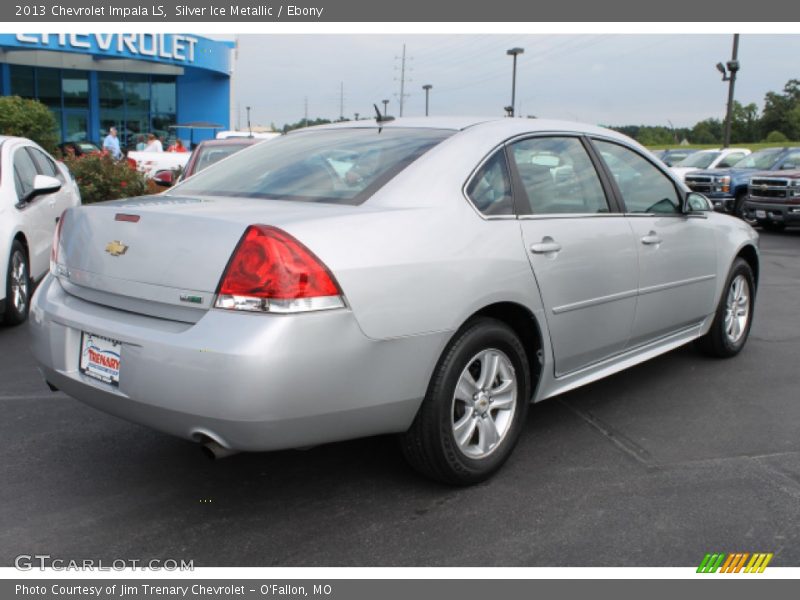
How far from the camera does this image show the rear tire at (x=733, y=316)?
224 inches

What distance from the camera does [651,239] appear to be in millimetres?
4637

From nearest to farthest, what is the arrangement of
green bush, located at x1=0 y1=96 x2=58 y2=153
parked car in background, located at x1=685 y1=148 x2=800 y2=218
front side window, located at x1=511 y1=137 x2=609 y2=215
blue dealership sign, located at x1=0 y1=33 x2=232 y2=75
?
front side window, located at x1=511 y1=137 x2=609 y2=215, green bush, located at x1=0 y1=96 x2=58 y2=153, parked car in background, located at x1=685 y1=148 x2=800 y2=218, blue dealership sign, located at x1=0 y1=33 x2=232 y2=75

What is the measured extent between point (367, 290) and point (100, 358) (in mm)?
1112

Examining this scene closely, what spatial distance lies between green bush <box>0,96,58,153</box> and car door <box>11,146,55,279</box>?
10871 millimetres

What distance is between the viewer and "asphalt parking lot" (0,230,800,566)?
3100mm

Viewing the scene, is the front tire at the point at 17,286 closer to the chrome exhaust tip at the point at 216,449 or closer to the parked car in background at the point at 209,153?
the parked car in background at the point at 209,153

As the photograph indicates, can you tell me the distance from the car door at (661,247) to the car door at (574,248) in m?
0.16

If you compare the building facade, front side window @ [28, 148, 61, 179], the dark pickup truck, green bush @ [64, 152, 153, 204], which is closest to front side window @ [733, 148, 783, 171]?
the dark pickup truck

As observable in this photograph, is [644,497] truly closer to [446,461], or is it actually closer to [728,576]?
[728,576]

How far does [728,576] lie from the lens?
9.75ft

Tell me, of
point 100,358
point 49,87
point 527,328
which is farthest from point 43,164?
point 49,87

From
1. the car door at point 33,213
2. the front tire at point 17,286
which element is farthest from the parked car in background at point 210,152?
the front tire at point 17,286

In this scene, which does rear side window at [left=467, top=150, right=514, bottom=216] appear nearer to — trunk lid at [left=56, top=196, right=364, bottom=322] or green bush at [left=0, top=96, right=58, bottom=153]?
trunk lid at [left=56, top=196, right=364, bottom=322]

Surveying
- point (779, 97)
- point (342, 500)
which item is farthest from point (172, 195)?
point (779, 97)
